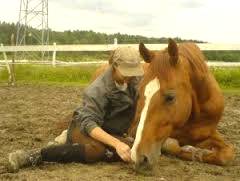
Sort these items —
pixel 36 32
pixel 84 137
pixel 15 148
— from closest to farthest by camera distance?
1. pixel 84 137
2. pixel 15 148
3. pixel 36 32

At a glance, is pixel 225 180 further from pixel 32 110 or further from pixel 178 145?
pixel 32 110

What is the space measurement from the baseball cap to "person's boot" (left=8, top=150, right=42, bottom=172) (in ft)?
3.71

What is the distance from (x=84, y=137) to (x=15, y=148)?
1.14 meters

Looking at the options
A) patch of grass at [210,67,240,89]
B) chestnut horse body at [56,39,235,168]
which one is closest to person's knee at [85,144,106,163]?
chestnut horse body at [56,39,235,168]

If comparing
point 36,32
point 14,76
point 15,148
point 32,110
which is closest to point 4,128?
point 15,148

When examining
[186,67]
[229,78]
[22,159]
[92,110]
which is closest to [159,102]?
[186,67]

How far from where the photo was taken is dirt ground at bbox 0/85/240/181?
447 centimetres

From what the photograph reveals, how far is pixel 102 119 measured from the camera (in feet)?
16.4

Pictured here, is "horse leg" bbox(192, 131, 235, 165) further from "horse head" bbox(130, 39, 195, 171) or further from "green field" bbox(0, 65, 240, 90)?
"green field" bbox(0, 65, 240, 90)

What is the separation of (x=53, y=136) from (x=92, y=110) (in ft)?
6.38

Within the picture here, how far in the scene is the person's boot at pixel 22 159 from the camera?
4633 millimetres

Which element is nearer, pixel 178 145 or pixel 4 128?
pixel 178 145

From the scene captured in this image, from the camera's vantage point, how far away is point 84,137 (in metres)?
5.05

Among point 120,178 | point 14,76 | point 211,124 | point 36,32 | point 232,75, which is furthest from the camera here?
point 36,32
